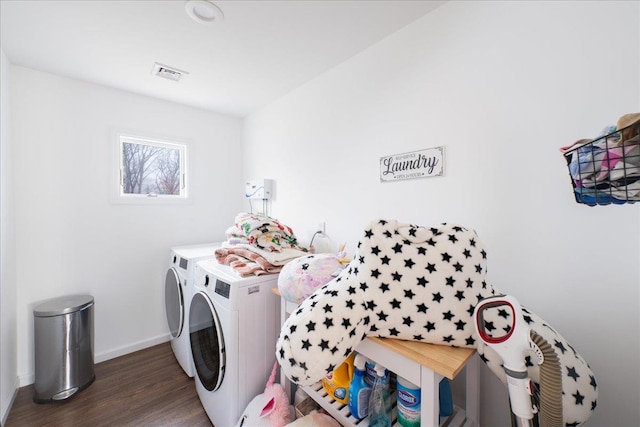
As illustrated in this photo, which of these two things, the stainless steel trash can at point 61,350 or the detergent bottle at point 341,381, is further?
the stainless steel trash can at point 61,350

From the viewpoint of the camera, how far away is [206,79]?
204 centimetres

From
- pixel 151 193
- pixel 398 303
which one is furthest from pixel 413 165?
pixel 151 193

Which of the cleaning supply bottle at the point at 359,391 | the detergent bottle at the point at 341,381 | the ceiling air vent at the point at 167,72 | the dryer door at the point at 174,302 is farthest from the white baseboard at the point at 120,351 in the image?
the ceiling air vent at the point at 167,72

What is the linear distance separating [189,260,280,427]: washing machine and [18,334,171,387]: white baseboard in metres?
1.10

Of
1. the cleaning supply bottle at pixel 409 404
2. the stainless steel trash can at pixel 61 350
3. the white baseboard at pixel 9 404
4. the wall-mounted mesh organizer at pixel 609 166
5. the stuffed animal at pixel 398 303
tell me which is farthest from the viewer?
the stainless steel trash can at pixel 61 350

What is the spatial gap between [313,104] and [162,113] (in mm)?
1501

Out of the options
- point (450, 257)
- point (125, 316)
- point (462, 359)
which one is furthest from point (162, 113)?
point (462, 359)

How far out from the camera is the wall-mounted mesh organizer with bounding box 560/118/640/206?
0.55m

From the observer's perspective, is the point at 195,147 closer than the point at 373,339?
No

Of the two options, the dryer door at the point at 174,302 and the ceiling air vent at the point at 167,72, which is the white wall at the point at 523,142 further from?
the dryer door at the point at 174,302

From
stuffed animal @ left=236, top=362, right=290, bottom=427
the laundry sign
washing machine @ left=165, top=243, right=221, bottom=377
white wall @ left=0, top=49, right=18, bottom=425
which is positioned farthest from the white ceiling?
stuffed animal @ left=236, top=362, right=290, bottom=427

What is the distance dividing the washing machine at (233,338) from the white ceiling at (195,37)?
4.60 feet

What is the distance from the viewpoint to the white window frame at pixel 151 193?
228 centimetres

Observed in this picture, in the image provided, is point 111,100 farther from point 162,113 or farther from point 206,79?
point 206,79
